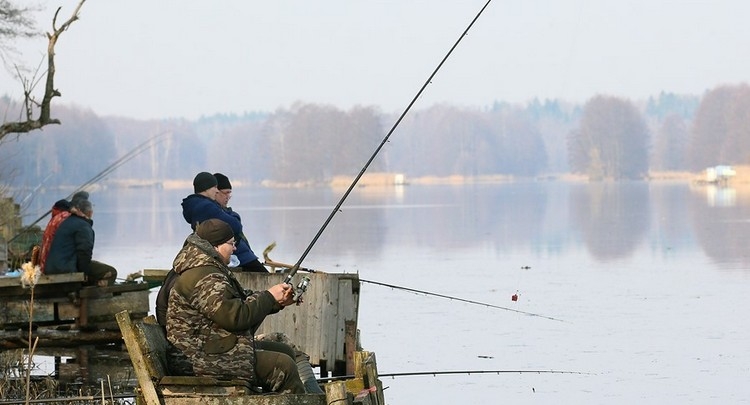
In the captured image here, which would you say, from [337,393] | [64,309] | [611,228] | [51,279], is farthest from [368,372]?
[611,228]

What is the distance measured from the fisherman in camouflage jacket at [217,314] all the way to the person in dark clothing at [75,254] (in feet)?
19.9

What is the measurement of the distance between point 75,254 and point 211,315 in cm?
649

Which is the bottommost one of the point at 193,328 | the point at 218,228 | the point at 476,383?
the point at 476,383

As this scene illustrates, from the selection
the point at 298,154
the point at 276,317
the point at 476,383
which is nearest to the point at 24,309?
the point at 276,317

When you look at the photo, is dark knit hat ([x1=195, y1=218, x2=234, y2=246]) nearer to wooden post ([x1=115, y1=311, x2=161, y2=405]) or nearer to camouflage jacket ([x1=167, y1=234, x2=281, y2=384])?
camouflage jacket ([x1=167, y1=234, x2=281, y2=384])

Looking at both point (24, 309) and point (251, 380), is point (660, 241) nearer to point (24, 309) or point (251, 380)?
point (24, 309)

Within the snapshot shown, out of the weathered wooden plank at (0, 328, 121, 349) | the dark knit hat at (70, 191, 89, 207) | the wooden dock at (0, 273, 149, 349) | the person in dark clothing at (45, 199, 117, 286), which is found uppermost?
the dark knit hat at (70, 191, 89, 207)

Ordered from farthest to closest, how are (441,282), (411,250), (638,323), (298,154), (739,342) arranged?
(298,154)
(411,250)
(441,282)
(638,323)
(739,342)

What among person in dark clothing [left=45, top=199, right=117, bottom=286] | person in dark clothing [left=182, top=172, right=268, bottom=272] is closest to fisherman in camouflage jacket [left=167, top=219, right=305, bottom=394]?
person in dark clothing [left=182, top=172, right=268, bottom=272]

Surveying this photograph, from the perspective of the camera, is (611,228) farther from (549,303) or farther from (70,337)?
(70,337)

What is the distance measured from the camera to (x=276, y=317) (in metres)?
12.3

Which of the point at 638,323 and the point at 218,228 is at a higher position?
the point at 218,228

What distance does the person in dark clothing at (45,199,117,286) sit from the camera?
14.1 m

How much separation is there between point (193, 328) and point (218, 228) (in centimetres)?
57
